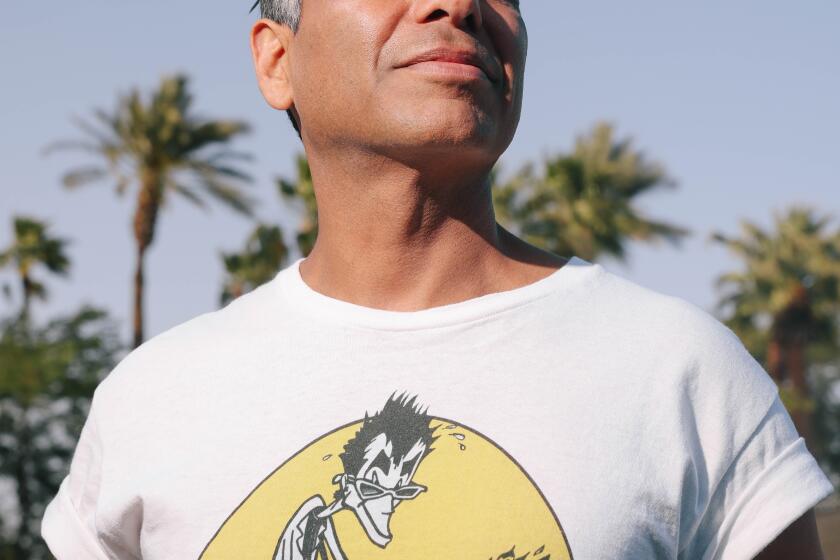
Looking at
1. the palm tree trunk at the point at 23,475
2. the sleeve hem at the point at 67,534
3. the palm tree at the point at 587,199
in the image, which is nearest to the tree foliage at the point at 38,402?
the palm tree trunk at the point at 23,475

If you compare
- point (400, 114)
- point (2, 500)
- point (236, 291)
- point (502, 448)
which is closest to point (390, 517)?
point (502, 448)

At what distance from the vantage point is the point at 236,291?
30.8 m

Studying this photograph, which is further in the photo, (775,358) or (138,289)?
(775,358)

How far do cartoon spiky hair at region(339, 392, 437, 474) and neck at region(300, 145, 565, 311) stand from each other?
0.30 metres

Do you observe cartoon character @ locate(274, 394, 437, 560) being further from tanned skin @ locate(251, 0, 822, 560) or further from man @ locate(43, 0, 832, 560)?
tanned skin @ locate(251, 0, 822, 560)

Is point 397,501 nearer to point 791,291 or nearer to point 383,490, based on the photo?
point 383,490

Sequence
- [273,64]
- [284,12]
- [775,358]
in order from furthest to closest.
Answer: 1. [775,358]
2. [273,64]
3. [284,12]

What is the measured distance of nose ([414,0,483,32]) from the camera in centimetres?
272

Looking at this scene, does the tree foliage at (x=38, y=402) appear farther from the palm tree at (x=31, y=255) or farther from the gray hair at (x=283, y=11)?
the gray hair at (x=283, y=11)

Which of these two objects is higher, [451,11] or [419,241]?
[451,11]

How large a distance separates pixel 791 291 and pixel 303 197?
1831 centimetres

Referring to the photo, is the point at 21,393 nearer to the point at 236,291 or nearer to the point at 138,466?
the point at 236,291

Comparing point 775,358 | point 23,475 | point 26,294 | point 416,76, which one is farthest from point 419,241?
point 775,358

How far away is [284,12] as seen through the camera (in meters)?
3.14
